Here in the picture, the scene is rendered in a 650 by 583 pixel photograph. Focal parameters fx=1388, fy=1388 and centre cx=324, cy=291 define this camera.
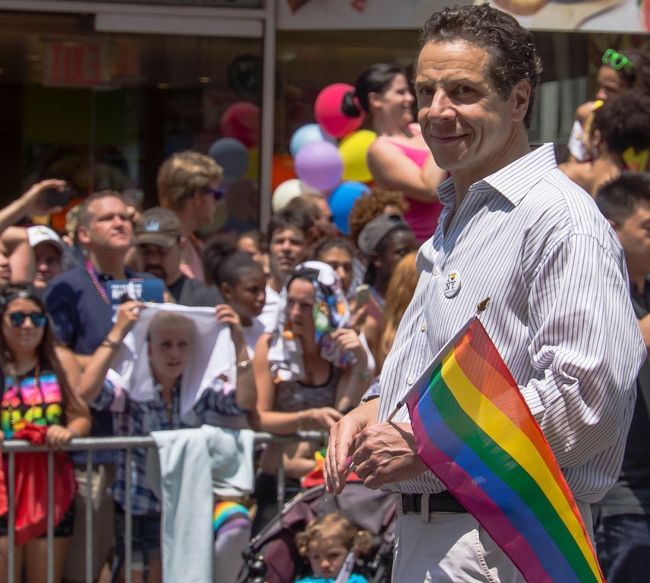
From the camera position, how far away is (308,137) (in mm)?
9242

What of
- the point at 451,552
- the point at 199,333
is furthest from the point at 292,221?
the point at 451,552

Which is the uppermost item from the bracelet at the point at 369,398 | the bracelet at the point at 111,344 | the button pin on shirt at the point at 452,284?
the button pin on shirt at the point at 452,284

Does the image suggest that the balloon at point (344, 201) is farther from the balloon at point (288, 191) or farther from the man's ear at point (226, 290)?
the man's ear at point (226, 290)

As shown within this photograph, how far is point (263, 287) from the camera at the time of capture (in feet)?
20.0

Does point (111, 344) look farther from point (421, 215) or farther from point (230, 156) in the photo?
point (230, 156)

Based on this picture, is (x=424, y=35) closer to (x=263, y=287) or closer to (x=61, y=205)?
(x=263, y=287)

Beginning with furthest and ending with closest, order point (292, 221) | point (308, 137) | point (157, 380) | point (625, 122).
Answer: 1. point (308, 137)
2. point (292, 221)
3. point (625, 122)
4. point (157, 380)

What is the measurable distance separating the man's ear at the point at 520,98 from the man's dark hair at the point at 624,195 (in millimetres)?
1777

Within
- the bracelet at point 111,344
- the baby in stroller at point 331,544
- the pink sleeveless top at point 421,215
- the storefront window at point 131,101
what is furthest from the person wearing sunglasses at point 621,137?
the storefront window at point 131,101

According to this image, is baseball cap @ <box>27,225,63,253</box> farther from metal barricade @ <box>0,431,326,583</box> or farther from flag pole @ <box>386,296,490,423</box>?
flag pole @ <box>386,296,490,423</box>

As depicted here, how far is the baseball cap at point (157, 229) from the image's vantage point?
6121mm

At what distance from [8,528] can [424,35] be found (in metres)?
3.04

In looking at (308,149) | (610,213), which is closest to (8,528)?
(610,213)

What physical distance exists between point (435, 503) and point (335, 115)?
636 cm
